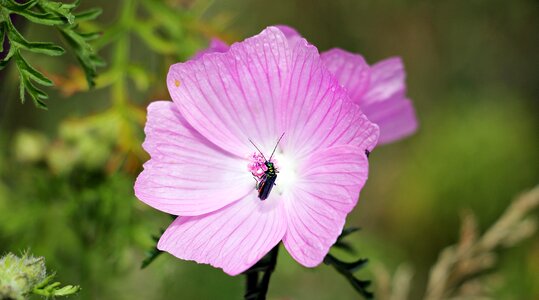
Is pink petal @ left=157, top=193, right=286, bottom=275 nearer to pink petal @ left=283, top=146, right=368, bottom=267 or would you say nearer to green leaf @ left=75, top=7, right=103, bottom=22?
pink petal @ left=283, top=146, right=368, bottom=267

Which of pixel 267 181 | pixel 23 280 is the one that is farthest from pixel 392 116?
pixel 23 280

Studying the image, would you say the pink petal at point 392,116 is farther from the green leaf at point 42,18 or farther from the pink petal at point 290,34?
the green leaf at point 42,18

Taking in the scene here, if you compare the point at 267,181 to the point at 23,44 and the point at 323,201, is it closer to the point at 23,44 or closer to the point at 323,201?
the point at 323,201

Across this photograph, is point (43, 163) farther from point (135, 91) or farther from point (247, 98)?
point (135, 91)

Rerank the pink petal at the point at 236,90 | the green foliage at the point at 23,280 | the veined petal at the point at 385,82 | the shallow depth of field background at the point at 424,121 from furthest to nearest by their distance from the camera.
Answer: the shallow depth of field background at the point at 424,121
the veined petal at the point at 385,82
the pink petal at the point at 236,90
the green foliage at the point at 23,280

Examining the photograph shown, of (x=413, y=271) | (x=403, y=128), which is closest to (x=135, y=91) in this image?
(x=413, y=271)

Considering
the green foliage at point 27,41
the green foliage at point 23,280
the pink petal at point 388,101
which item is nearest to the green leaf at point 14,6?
the green foliage at point 27,41
